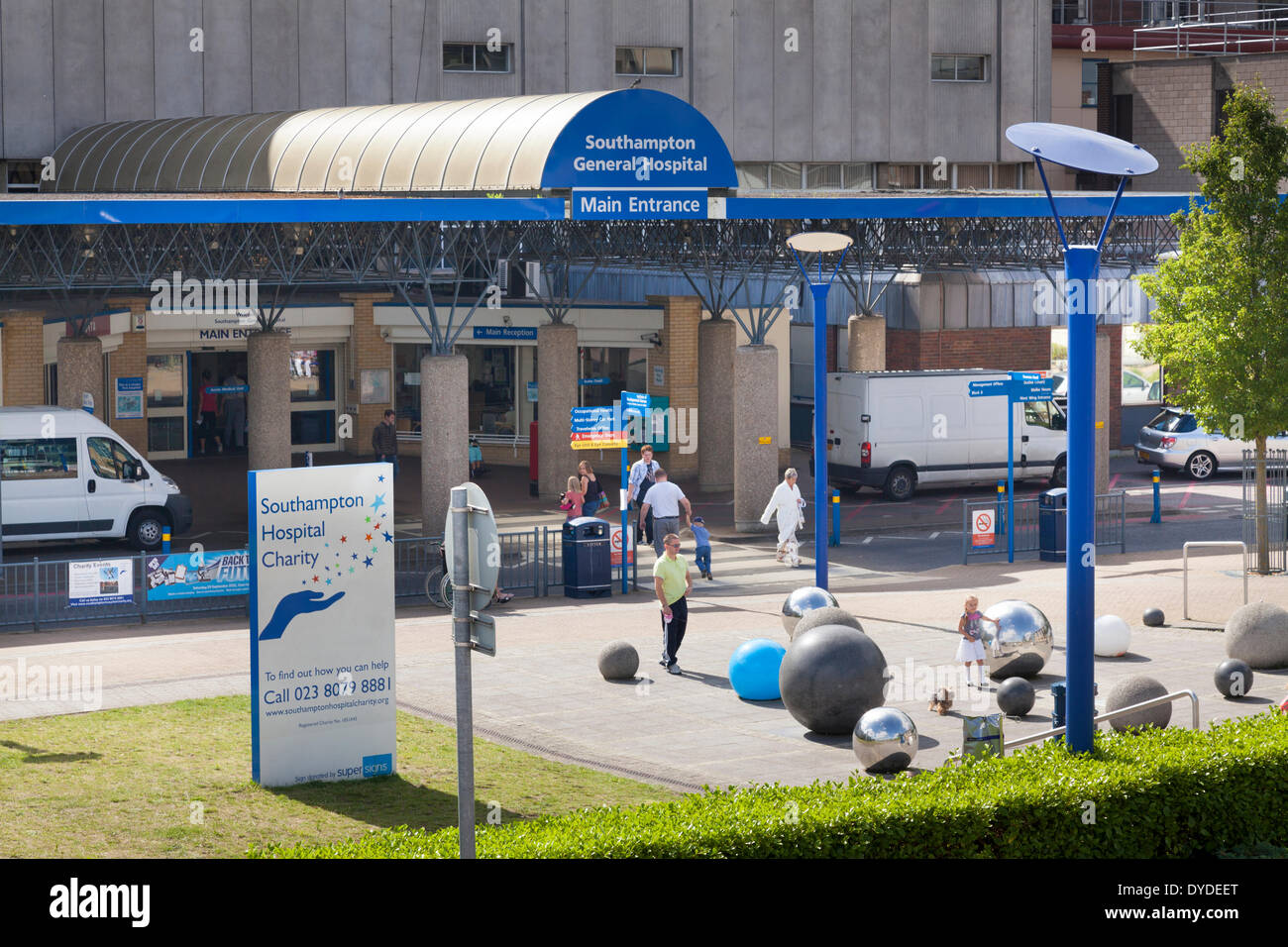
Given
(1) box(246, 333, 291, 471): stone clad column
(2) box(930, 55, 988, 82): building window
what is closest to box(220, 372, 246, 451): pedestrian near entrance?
(1) box(246, 333, 291, 471): stone clad column

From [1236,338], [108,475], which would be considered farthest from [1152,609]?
[108,475]

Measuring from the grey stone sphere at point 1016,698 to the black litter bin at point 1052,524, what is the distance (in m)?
10.6

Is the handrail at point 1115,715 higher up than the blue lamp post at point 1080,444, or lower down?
lower down

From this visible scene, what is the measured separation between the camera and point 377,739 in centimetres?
1426

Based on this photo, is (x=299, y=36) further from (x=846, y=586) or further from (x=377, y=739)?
(x=377, y=739)

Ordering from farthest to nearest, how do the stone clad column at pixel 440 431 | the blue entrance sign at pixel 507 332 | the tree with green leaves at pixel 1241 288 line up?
the blue entrance sign at pixel 507 332
the stone clad column at pixel 440 431
the tree with green leaves at pixel 1241 288

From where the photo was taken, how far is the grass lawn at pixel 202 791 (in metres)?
12.1

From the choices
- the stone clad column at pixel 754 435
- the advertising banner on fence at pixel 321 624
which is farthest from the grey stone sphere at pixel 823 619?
the stone clad column at pixel 754 435

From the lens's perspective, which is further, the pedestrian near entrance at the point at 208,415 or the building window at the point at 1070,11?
the building window at the point at 1070,11

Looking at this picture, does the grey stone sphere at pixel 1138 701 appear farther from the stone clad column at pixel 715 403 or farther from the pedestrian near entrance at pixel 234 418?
the pedestrian near entrance at pixel 234 418

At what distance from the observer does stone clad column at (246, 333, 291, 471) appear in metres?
31.5

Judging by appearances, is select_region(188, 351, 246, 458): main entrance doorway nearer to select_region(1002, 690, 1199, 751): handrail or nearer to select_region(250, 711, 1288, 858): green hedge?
select_region(1002, 690, 1199, 751): handrail

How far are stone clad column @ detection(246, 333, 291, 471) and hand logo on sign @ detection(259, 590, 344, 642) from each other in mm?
17760

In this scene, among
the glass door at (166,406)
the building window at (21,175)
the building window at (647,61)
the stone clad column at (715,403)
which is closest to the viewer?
the stone clad column at (715,403)
